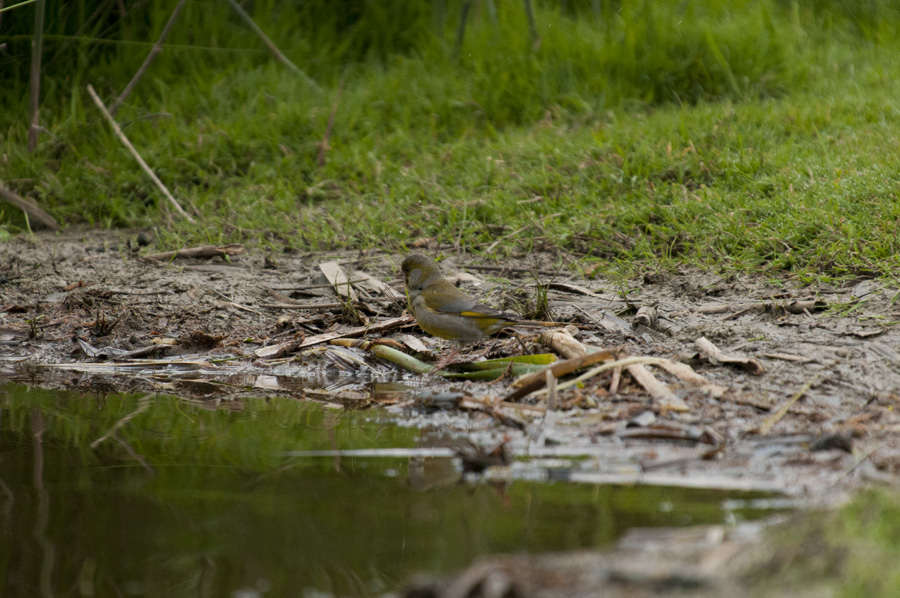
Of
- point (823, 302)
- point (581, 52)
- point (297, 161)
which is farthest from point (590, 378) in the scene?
point (581, 52)

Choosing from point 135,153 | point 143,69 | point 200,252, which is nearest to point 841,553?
point 200,252

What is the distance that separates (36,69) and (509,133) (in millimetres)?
3894

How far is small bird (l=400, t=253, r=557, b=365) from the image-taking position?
4.50 metres

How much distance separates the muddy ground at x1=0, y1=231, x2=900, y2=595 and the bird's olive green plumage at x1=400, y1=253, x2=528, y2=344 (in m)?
0.16

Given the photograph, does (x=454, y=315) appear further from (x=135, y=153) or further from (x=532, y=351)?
(x=135, y=153)

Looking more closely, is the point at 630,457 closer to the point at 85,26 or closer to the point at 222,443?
the point at 222,443

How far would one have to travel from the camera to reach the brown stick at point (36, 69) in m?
7.06

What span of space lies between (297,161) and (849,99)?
4.56 meters

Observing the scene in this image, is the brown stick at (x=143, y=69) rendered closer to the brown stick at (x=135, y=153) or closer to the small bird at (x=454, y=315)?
the brown stick at (x=135, y=153)

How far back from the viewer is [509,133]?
7617 mm

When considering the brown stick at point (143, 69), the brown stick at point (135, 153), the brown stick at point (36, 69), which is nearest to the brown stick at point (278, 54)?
the brown stick at point (143, 69)

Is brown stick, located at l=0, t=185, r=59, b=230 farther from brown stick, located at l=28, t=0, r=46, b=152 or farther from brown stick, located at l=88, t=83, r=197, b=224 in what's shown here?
brown stick, located at l=88, t=83, r=197, b=224

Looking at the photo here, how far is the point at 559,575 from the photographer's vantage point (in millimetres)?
2035

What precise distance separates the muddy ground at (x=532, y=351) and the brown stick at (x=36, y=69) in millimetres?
1134
